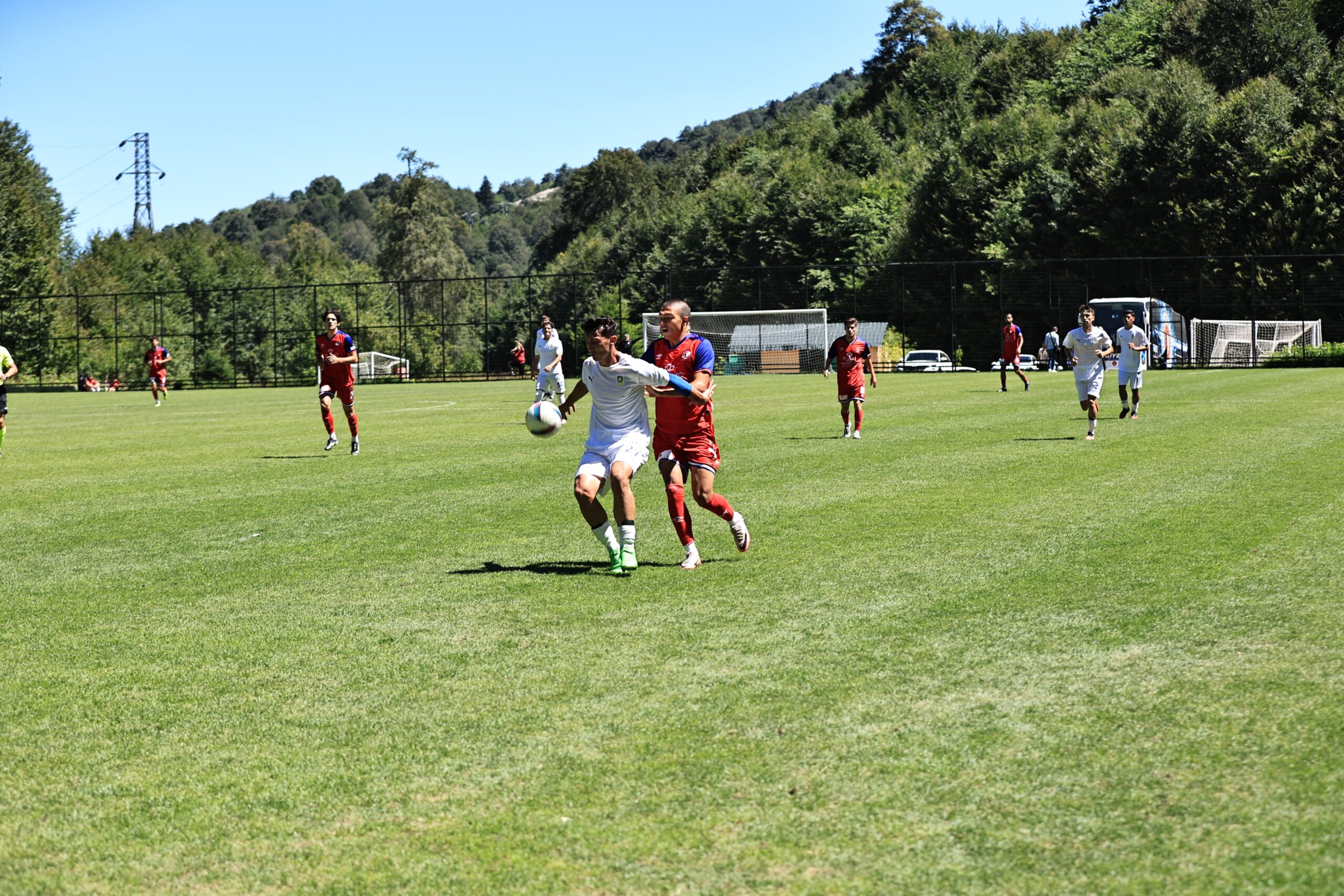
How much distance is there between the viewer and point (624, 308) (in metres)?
76.6

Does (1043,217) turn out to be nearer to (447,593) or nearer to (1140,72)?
(1140,72)

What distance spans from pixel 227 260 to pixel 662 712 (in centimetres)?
11342

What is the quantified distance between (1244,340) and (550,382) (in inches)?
1490

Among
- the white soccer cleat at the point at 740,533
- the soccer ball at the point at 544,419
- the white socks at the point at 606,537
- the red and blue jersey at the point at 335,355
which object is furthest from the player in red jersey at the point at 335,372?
the white soccer cleat at the point at 740,533

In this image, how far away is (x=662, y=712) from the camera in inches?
241

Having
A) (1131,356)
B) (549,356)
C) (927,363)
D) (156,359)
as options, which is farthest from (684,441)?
(927,363)

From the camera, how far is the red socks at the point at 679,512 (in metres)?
10.0

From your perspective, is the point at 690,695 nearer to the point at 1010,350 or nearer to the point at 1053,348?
the point at 1010,350

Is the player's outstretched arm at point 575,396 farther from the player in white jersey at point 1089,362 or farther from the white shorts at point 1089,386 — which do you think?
the white shorts at point 1089,386

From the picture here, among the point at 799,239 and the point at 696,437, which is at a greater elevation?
the point at 799,239

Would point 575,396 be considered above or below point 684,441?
above

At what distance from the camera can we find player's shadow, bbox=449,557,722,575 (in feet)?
32.9

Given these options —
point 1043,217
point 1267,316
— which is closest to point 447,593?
point 1267,316

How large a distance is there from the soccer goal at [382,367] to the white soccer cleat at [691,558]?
197 ft
